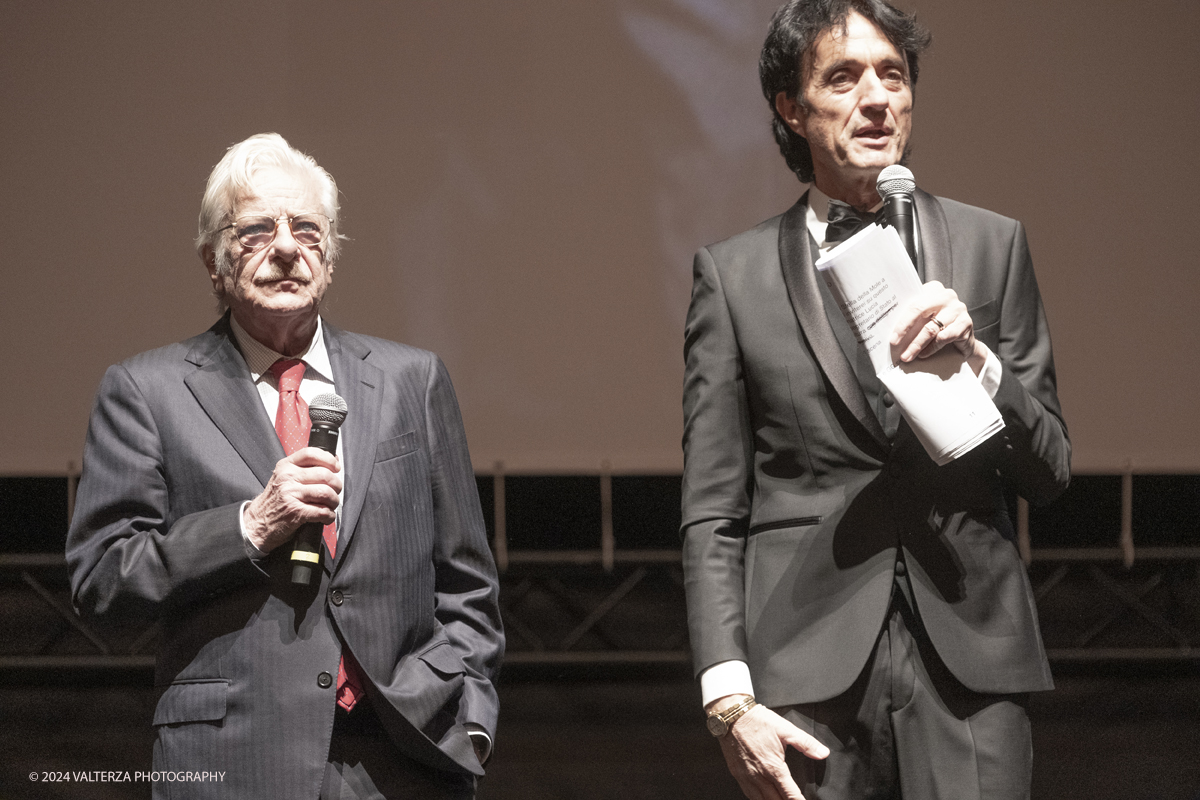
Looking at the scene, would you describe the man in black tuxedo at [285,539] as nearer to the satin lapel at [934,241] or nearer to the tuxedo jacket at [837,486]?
the tuxedo jacket at [837,486]

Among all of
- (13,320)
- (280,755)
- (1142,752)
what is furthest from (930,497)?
(13,320)

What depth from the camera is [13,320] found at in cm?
527

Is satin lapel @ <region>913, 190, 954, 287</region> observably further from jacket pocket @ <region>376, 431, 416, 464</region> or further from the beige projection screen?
the beige projection screen

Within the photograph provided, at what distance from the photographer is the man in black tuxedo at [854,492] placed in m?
1.54

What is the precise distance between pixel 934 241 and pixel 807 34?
0.41m

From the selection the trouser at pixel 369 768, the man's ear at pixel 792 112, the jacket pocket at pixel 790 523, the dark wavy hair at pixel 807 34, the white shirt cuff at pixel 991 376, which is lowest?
the trouser at pixel 369 768

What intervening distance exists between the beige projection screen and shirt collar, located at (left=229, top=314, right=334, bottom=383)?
322 centimetres

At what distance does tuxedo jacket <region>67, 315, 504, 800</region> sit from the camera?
1.69 m

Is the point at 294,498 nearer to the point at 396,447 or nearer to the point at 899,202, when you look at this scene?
the point at 396,447

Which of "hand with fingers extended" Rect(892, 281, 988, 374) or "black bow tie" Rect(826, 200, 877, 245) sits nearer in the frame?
"hand with fingers extended" Rect(892, 281, 988, 374)

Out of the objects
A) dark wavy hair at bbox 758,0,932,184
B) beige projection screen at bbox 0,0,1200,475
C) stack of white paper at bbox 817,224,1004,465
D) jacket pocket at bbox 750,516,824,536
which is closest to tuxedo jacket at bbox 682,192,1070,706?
jacket pocket at bbox 750,516,824,536

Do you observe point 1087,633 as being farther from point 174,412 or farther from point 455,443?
point 174,412

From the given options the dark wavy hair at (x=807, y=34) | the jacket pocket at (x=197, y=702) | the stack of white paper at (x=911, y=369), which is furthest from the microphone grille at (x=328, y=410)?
the dark wavy hair at (x=807, y=34)

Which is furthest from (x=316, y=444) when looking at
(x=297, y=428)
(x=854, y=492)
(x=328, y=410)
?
(x=854, y=492)
